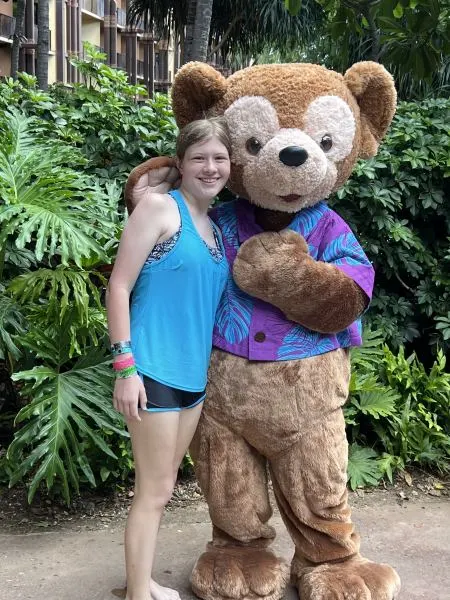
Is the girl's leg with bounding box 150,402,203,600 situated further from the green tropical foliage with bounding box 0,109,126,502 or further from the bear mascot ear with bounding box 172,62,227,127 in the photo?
the bear mascot ear with bounding box 172,62,227,127

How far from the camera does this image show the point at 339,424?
2.79 m

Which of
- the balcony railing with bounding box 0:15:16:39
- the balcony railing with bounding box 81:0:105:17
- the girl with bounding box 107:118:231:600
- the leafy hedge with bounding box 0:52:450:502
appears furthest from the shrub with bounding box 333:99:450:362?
the balcony railing with bounding box 81:0:105:17

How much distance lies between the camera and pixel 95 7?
30938 millimetres

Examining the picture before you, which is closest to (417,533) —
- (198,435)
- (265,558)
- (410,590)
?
(410,590)

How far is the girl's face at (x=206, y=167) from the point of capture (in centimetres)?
252

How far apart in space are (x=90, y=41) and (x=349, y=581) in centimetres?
3106

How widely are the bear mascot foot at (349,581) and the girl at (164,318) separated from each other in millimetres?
601

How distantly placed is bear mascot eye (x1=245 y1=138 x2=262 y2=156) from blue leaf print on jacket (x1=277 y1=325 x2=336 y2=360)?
0.63 metres

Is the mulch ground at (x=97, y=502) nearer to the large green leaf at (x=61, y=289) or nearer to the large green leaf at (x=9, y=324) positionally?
the large green leaf at (x=9, y=324)

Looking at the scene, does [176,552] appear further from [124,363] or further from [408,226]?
[408,226]

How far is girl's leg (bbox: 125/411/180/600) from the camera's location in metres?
2.50

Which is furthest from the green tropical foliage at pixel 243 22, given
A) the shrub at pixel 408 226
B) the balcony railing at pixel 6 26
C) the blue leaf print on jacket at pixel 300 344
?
the blue leaf print on jacket at pixel 300 344

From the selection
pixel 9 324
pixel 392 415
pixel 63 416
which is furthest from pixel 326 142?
pixel 392 415

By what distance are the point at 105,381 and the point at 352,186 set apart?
6.76 ft
